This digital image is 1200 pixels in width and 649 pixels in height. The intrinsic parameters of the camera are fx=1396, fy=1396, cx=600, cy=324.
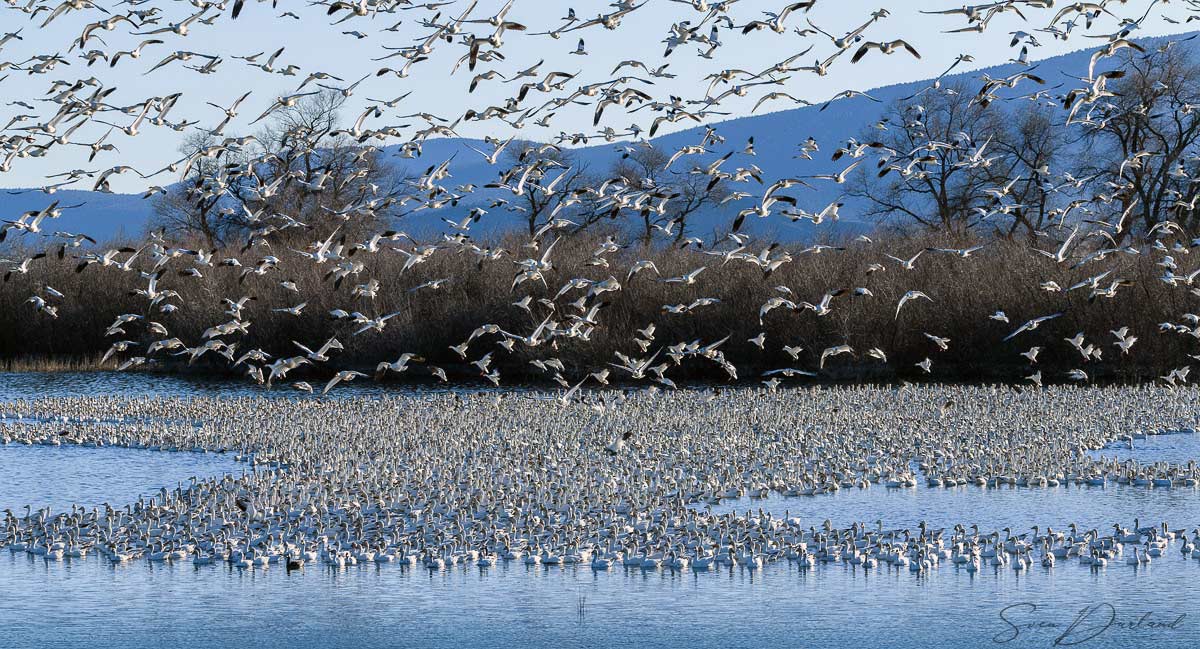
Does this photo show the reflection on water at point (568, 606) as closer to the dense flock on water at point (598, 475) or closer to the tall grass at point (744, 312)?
the dense flock on water at point (598, 475)

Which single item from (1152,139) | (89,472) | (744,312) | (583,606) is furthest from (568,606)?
(1152,139)

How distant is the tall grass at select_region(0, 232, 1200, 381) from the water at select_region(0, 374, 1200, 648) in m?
25.8

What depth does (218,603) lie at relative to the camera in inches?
535

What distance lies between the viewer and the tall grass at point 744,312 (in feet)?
139

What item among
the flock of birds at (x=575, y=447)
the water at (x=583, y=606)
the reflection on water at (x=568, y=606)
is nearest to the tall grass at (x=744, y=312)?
the flock of birds at (x=575, y=447)

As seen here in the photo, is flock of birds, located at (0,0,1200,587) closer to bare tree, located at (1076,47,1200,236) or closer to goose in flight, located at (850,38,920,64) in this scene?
goose in flight, located at (850,38,920,64)

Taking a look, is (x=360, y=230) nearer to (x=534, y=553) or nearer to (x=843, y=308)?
(x=843, y=308)

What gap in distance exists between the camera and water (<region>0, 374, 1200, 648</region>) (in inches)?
490

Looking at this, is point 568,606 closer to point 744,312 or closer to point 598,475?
point 598,475

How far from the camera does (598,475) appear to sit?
19.8m

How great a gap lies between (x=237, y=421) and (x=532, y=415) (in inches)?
241

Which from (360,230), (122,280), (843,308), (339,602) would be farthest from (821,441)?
(360,230)

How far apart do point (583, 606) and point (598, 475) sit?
6.46m

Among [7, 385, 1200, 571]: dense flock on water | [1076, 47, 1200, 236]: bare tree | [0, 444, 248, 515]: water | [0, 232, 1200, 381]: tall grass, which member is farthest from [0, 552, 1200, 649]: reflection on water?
[1076, 47, 1200, 236]: bare tree
